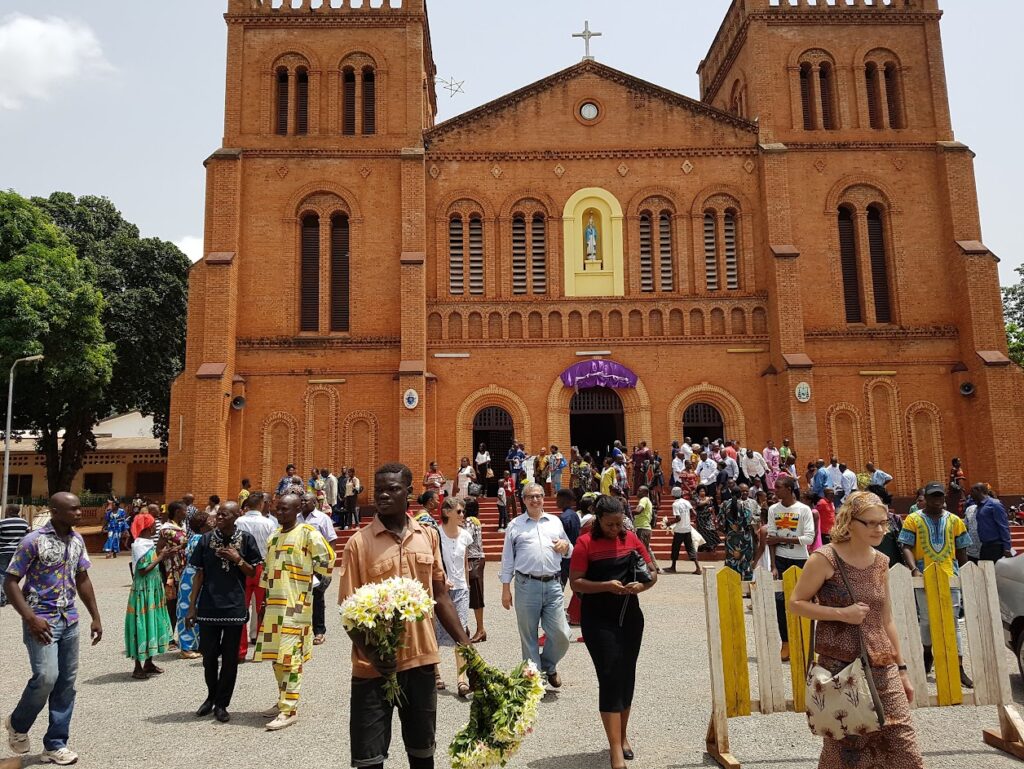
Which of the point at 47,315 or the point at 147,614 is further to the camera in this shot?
the point at 47,315

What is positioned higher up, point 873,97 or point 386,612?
point 873,97

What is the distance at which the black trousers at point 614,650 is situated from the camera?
525 centimetres

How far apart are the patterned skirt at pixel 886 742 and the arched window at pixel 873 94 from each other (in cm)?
2446

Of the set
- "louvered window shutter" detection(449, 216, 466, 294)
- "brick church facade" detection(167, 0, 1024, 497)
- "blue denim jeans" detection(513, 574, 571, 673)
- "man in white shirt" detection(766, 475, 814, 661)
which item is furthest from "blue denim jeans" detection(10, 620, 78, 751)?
"louvered window shutter" detection(449, 216, 466, 294)

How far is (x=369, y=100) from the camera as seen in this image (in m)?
24.8

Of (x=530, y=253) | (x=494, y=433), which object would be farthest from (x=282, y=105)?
(x=494, y=433)

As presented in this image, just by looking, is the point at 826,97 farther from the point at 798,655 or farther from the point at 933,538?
the point at 798,655

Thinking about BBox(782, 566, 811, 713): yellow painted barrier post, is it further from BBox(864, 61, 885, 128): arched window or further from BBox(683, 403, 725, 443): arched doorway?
BBox(864, 61, 885, 128): arched window

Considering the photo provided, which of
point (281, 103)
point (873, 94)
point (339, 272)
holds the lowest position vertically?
point (339, 272)

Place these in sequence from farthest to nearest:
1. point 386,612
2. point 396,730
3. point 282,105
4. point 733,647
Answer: point 282,105
point 396,730
point 733,647
point 386,612

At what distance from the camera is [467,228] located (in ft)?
79.0

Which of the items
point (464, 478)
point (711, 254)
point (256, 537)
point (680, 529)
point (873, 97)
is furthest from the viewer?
point (873, 97)

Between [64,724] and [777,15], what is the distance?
2651 cm

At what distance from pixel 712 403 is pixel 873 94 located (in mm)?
11374
